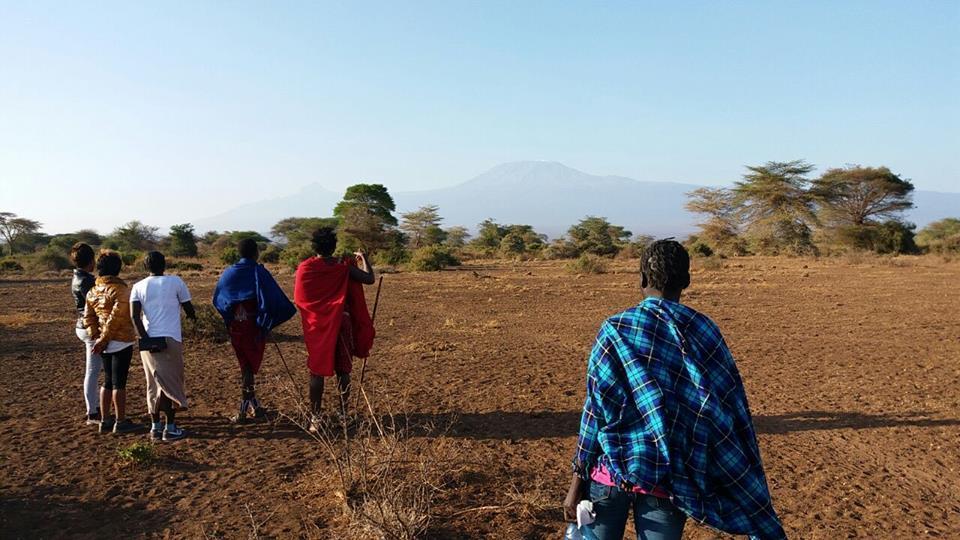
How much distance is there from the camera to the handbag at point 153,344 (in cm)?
462

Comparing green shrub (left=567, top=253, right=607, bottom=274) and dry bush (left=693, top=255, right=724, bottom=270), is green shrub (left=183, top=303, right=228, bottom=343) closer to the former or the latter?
green shrub (left=567, top=253, right=607, bottom=274)

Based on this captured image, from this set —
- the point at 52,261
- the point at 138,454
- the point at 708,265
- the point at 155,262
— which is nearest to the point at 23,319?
the point at 155,262

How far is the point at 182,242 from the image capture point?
44531 millimetres

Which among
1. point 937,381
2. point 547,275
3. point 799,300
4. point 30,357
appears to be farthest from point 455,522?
point 547,275

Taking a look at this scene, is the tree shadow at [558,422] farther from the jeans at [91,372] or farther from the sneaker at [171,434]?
the jeans at [91,372]

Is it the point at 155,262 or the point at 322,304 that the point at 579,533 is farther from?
the point at 155,262

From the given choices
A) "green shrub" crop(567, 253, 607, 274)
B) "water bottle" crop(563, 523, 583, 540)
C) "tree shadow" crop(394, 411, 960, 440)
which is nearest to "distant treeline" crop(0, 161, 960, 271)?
"green shrub" crop(567, 253, 607, 274)

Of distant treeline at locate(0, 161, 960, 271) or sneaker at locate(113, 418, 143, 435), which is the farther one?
distant treeline at locate(0, 161, 960, 271)

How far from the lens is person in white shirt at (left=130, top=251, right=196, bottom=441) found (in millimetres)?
4652

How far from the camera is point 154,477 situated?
13.6ft

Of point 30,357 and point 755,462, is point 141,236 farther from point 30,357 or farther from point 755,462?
point 755,462

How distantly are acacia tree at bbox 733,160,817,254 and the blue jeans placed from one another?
3648 centimetres

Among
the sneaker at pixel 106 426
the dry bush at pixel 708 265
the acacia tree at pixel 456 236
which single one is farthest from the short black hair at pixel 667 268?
the acacia tree at pixel 456 236

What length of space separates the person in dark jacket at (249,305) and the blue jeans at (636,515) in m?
3.62
